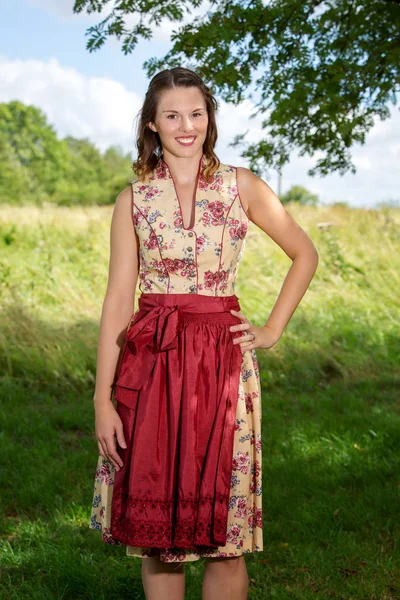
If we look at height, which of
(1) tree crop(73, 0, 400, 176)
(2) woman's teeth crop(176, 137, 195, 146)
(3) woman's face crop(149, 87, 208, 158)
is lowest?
(2) woman's teeth crop(176, 137, 195, 146)

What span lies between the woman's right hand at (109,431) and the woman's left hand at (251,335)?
0.43 meters

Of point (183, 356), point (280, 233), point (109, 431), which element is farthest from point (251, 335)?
point (109, 431)

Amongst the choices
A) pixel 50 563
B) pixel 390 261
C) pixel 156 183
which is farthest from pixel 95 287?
pixel 156 183

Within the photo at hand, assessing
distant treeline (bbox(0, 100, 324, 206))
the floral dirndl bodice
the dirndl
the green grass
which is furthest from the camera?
distant treeline (bbox(0, 100, 324, 206))

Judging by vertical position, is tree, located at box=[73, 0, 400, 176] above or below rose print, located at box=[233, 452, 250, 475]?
above

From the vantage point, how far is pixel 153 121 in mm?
2535

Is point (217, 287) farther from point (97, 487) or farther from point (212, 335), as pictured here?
point (97, 487)

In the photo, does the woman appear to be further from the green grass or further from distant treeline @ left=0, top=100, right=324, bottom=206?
distant treeline @ left=0, top=100, right=324, bottom=206

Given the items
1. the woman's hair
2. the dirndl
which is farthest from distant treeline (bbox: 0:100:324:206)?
the dirndl

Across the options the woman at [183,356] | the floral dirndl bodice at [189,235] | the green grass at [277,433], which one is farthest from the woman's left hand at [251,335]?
the green grass at [277,433]

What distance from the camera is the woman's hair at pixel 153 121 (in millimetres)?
2488

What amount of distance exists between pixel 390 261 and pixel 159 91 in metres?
8.38

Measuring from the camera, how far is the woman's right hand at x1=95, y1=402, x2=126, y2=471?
7.89ft

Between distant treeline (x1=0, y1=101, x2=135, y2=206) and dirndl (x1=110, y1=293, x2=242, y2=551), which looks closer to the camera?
dirndl (x1=110, y1=293, x2=242, y2=551)
